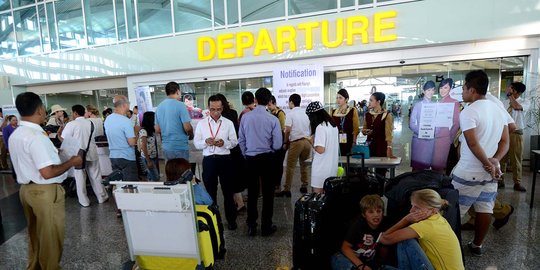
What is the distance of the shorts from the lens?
2.38m

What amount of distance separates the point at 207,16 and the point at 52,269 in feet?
20.2

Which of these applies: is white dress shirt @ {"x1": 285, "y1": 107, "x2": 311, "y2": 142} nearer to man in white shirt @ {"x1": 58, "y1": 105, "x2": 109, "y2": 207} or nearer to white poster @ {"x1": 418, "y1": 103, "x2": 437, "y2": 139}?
white poster @ {"x1": 418, "y1": 103, "x2": 437, "y2": 139}

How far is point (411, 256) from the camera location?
1730 millimetres

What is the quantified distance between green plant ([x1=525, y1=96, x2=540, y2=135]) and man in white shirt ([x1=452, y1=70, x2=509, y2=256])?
12.8ft

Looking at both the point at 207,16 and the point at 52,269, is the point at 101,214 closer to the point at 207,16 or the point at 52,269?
the point at 52,269

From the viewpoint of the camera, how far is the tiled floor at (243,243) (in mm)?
2539

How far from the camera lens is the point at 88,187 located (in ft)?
16.9

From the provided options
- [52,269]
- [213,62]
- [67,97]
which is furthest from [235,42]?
[67,97]

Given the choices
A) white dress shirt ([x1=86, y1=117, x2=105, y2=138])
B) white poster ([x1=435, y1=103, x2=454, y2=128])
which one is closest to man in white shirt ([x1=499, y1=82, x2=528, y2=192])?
white poster ([x1=435, y1=103, x2=454, y2=128])

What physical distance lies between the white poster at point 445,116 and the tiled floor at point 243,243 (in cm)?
127

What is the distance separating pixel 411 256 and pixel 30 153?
264 centimetres

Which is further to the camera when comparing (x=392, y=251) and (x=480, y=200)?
(x=480, y=200)

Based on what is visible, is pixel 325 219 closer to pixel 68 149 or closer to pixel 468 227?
pixel 468 227

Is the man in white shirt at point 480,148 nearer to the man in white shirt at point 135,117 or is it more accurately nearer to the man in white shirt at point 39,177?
the man in white shirt at point 39,177
